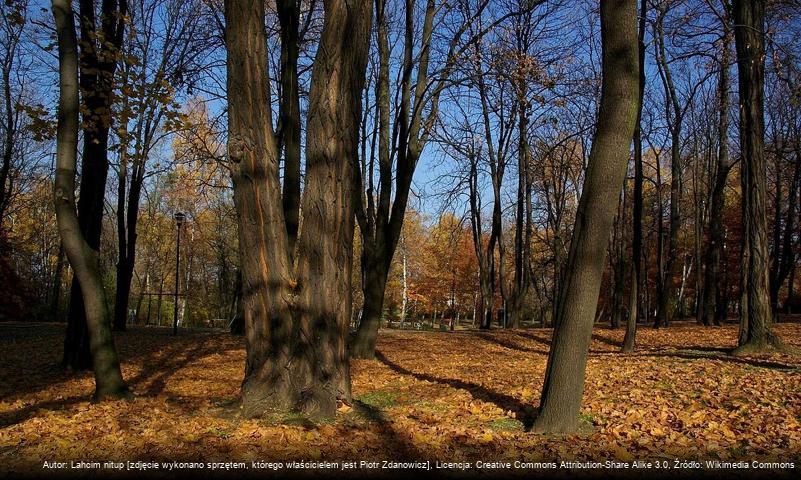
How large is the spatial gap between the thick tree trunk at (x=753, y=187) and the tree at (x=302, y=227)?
26.6ft

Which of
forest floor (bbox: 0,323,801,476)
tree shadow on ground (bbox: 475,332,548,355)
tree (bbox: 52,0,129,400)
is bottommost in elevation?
tree shadow on ground (bbox: 475,332,548,355)

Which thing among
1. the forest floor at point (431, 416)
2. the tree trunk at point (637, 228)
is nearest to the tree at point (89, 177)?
the forest floor at point (431, 416)

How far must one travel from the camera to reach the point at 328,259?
5.63m

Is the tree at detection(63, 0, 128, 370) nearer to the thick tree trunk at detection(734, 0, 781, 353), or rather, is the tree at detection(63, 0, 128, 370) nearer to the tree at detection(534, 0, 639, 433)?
the tree at detection(534, 0, 639, 433)

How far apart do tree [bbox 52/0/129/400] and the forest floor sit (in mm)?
456

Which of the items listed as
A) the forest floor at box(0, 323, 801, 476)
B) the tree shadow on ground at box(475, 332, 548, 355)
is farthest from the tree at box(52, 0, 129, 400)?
the tree shadow on ground at box(475, 332, 548, 355)

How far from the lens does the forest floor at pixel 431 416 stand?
4273mm

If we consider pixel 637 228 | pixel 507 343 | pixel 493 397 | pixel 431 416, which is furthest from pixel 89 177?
pixel 637 228

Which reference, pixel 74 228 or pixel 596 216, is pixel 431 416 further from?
pixel 74 228

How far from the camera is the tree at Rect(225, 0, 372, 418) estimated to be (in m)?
5.59

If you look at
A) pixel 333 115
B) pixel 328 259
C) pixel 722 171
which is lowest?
pixel 328 259

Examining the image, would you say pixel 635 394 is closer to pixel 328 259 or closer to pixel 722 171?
pixel 328 259

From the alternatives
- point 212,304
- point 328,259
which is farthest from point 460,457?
point 212,304

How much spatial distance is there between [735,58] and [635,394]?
28.1 ft
